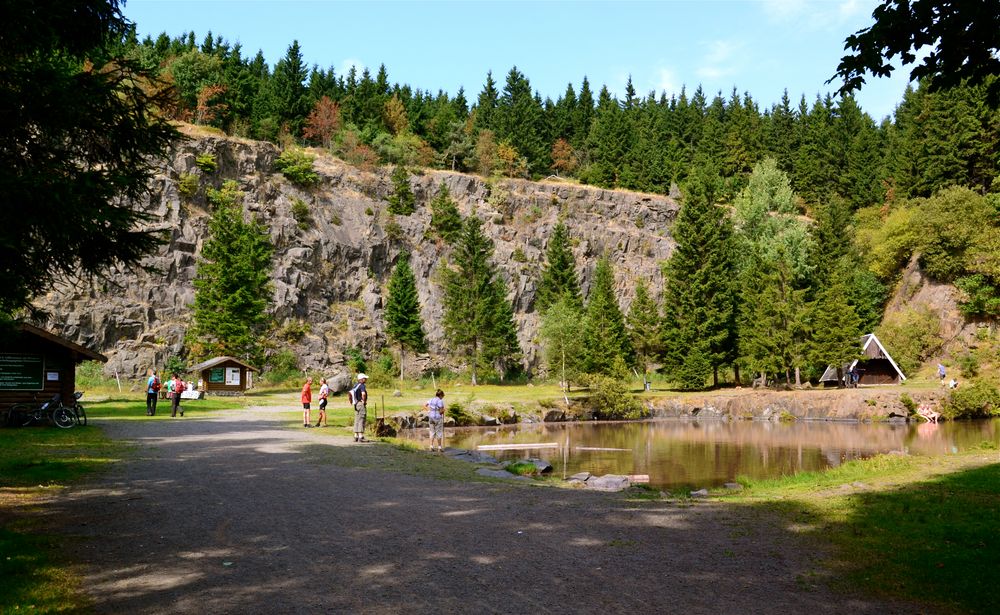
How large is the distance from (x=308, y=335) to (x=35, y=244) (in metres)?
54.0

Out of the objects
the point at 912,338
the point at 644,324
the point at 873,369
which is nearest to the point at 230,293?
the point at 644,324

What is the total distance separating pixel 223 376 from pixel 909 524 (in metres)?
47.0

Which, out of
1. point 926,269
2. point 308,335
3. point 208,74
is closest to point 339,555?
point 308,335

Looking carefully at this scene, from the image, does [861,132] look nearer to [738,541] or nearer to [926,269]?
[926,269]

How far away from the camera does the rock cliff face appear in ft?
181

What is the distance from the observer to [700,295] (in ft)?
184

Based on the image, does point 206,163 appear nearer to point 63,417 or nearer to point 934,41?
point 63,417

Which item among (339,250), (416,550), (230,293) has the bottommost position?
(416,550)

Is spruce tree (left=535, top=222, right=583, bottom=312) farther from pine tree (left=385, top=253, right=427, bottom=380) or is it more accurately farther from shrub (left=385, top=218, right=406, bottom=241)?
shrub (left=385, top=218, right=406, bottom=241)

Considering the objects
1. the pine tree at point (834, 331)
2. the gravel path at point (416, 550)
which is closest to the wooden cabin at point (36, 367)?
the gravel path at point (416, 550)

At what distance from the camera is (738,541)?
909 cm

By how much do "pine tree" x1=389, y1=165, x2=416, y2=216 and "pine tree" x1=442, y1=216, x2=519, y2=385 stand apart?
783 centimetres

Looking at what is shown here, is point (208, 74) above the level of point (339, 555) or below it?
above

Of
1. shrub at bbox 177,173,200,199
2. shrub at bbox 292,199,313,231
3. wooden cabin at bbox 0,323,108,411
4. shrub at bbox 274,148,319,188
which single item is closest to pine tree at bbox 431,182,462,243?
shrub at bbox 274,148,319,188
